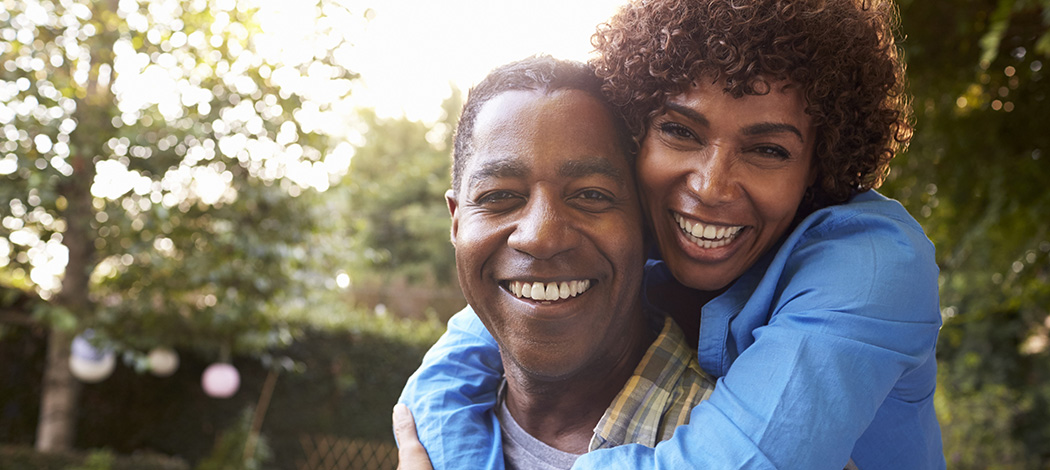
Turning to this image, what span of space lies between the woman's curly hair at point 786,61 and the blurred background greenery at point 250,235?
5.43 feet

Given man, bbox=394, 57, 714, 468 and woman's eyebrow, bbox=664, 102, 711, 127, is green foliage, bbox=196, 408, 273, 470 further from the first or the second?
woman's eyebrow, bbox=664, 102, 711, 127

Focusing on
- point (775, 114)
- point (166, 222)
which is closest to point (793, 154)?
point (775, 114)

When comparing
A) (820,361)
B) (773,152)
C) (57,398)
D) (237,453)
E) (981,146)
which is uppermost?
(773,152)

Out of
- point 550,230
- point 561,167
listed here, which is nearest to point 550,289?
point 550,230

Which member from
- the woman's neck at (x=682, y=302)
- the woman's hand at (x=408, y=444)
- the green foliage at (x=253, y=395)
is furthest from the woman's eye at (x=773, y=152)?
the green foliage at (x=253, y=395)

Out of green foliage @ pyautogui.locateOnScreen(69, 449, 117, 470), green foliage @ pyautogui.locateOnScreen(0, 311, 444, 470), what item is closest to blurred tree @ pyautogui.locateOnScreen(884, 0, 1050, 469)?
green foliage @ pyautogui.locateOnScreen(69, 449, 117, 470)

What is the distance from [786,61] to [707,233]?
358 millimetres

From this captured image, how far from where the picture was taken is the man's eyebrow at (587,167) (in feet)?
4.84

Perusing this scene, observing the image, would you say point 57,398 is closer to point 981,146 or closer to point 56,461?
point 56,461

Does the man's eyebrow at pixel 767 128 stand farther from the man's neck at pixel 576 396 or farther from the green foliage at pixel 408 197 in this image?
the green foliage at pixel 408 197

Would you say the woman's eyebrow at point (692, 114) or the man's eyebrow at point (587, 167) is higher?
the woman's eyebrow at point (692, 114)

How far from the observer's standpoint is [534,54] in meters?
1.71

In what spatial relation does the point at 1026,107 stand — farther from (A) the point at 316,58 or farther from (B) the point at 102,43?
(B) the point at 102,43

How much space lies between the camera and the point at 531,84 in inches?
61.9
